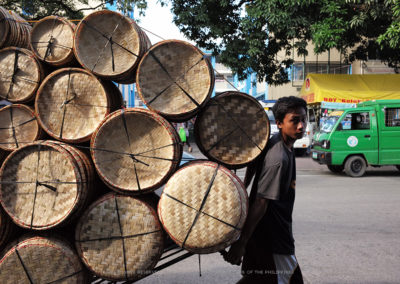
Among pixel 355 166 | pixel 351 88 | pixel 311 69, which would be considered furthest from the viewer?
pixel 311 69

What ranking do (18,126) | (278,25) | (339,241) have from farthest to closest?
(278,25) → (339,241) → (18,126)

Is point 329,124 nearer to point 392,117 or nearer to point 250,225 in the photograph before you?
point 392,117

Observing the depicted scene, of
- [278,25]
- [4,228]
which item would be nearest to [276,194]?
[4,228]

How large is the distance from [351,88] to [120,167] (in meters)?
12.2

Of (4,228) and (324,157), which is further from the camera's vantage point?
(324,157)

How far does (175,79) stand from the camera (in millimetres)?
1721

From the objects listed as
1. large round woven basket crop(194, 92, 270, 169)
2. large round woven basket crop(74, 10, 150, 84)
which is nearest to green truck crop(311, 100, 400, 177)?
large round woven basket crop(194, 92, 270, 169)

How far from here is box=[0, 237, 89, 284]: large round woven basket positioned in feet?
5.16

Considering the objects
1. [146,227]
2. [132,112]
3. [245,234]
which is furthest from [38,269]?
[245,234]

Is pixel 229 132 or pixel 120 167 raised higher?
pixel 229 132

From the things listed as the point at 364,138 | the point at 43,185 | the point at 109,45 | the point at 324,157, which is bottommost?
the point at 324,157

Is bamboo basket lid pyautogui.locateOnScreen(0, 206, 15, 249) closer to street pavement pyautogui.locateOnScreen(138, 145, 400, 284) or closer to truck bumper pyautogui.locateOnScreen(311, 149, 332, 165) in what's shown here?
street pavement pyautogui.locateOnScreen(138, 145, 400, 284)

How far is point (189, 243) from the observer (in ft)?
4.95

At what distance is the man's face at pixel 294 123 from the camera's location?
1782 millimetres
